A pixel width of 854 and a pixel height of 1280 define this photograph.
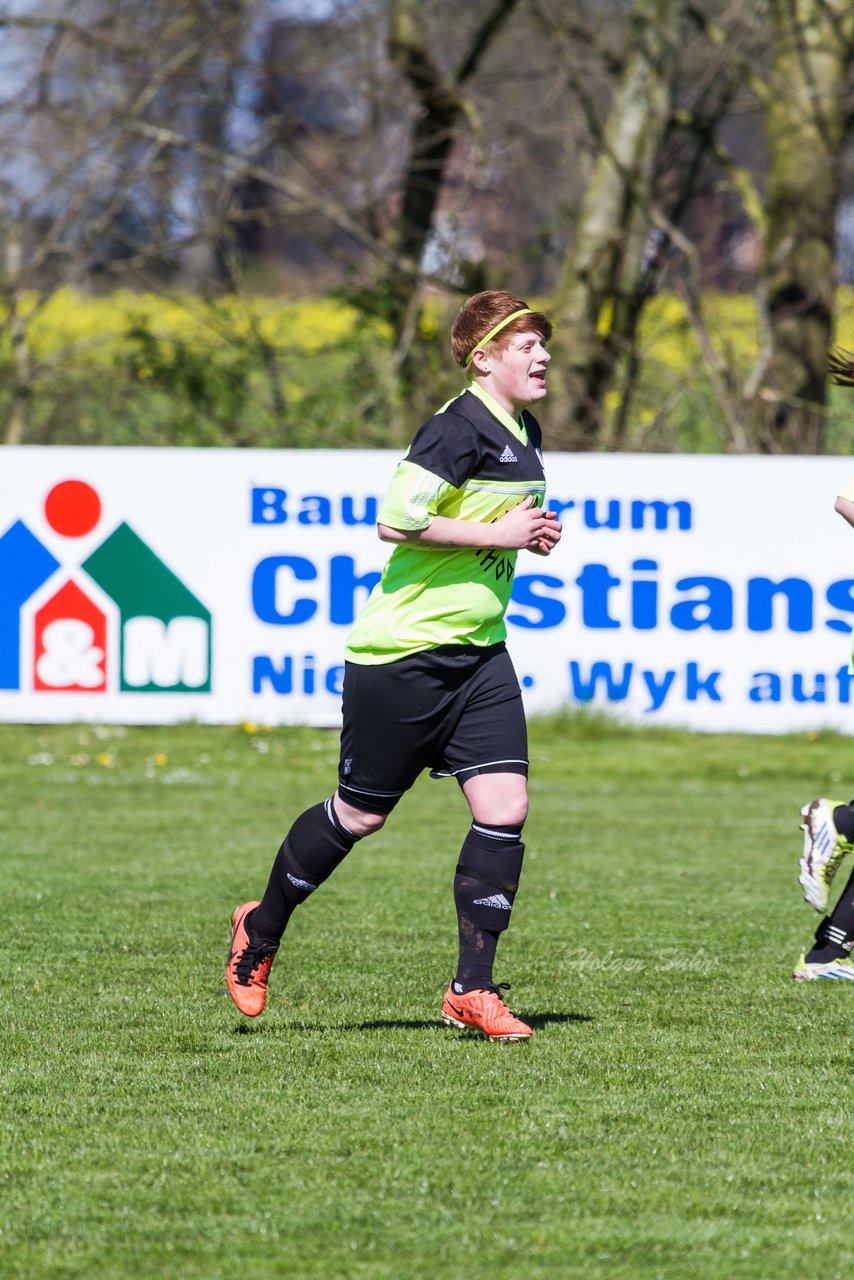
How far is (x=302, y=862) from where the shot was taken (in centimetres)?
515

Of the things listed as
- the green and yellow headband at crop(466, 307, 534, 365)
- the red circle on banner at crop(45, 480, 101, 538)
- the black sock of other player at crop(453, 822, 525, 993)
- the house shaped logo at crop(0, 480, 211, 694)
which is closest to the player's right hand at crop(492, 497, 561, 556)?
the green and yellow headband at crop(466, 307, 534, 365)

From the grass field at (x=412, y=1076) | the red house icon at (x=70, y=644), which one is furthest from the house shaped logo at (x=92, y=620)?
the grass field at (x=412, y=1076)

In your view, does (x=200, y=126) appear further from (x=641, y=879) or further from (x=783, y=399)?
(x=641, y=879)

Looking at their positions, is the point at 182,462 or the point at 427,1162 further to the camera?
the point at 182,462

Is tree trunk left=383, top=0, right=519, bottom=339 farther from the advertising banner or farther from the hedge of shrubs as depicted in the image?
the advertising banner

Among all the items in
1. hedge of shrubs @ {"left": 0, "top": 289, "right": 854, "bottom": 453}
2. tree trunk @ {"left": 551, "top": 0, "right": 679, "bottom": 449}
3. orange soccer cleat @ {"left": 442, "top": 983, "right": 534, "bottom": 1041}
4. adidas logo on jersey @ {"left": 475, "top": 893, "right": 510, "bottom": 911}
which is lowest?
orange soccer cleat @ {"left": 442, "top": 983, "right": 534, "bottom": 1041}

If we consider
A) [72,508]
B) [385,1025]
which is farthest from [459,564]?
[72,508]

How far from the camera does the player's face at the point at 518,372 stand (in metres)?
5.05

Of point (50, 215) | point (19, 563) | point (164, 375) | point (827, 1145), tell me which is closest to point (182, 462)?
point (19, 563)

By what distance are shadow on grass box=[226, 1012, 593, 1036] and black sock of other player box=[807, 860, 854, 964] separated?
1.00m

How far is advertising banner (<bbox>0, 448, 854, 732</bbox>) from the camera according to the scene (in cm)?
1273

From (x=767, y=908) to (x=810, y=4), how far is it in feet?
41.4

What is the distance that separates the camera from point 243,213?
18.8 metres

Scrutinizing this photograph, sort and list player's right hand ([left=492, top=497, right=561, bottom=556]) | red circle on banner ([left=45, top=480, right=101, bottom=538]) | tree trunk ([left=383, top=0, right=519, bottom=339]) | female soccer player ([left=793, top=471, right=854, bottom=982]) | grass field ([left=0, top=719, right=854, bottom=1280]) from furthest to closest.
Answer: tree trunk ([left=383, top=0, right=519, bottom=339]) < red circle on banner ([left=45, top=480, right=101, bottom=538]) < female soccer player ([left=793, top=471, right=854, bottom=982]) < player's right hand ([left=492, top=497, right=561, bottom=556]) < grass field ([left=0, top=719, right=854, bottom=1280])
